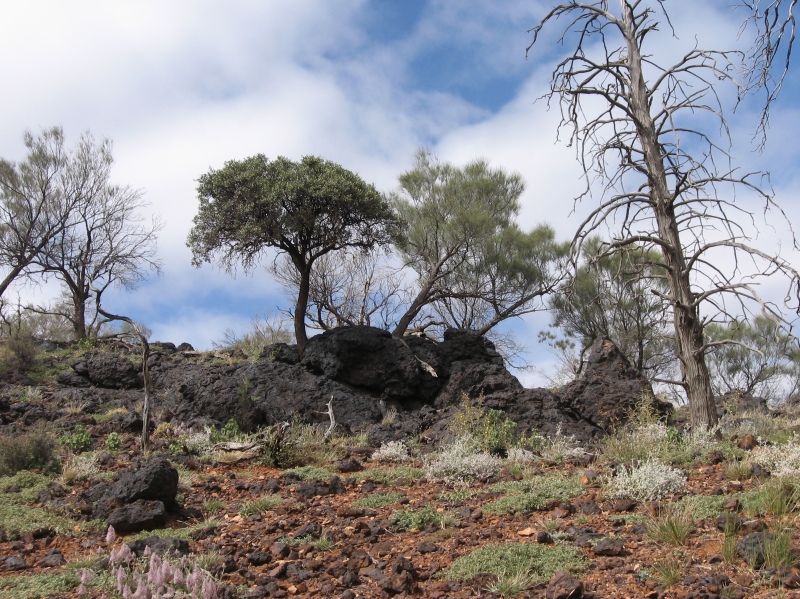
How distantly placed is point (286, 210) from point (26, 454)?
30.1 feet

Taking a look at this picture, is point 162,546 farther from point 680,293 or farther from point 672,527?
point 680,293

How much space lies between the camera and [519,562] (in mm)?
4863

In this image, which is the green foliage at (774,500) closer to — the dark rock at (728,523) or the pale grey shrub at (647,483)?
the dark rock at (728,523)

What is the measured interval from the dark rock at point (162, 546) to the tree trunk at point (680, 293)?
6088 mm

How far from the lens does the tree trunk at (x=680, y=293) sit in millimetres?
8508

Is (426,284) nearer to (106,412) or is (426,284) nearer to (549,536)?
(106,412)

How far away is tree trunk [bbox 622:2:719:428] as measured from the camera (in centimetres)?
851

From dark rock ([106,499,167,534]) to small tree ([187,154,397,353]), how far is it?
370 inches

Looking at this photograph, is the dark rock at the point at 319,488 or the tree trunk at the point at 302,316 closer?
the dark rock at the point at 319,488

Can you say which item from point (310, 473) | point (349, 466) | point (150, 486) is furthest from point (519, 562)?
point (349, 466)

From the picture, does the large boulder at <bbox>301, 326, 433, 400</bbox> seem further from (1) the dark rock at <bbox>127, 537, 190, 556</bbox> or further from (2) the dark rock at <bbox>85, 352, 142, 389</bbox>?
(1) the dark rock at <bbox>127, 537, 190, 556</bbox>

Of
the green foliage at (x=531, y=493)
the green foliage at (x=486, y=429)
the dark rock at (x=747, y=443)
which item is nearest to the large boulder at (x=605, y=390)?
the green foliage at (x=486, y=429)

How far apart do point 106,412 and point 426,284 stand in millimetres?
9282

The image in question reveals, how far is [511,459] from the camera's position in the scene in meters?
9.01
